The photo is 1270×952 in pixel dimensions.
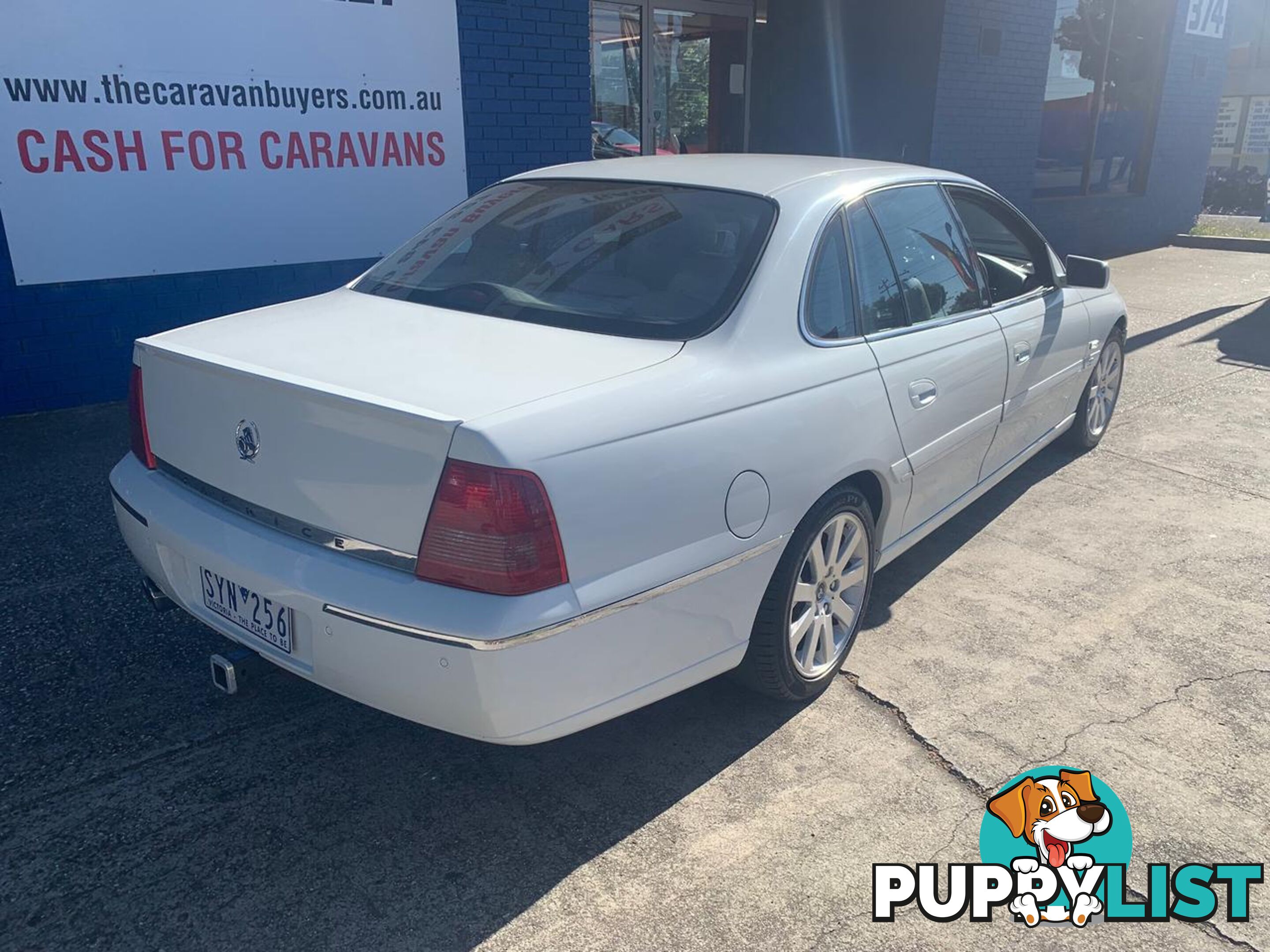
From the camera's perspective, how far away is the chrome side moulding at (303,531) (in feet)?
7.46

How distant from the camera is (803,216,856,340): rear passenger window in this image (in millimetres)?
3025

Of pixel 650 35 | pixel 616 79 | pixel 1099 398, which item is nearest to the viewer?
pixel 1099 398

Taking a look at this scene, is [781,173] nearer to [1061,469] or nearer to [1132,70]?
[1061,469]

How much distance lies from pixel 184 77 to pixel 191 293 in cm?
129

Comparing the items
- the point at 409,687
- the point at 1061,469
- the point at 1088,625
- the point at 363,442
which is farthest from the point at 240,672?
the point at 1061,469

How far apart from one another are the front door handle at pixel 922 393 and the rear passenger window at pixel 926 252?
234 mm

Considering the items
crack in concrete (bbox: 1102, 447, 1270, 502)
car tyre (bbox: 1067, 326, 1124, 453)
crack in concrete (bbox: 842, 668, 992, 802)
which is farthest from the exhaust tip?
crack in concrete (bbox: 1102, 447, 1270, 502)

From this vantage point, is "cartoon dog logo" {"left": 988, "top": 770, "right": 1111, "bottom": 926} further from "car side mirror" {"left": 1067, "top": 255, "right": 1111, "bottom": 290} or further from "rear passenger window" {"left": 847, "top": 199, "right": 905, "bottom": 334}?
"car side mirror" {"left": 1067, "top": 255, "right": 1111, "bottom": 290}

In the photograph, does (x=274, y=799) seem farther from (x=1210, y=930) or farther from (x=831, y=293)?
(x=1210, y=930)

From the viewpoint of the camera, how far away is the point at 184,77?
19.7 ft

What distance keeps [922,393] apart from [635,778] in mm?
1602

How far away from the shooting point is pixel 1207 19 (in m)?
14.5

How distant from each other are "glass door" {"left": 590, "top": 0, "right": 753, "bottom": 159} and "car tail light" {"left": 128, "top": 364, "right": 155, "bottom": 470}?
681 cm

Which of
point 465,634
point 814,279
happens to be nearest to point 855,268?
point 814,279
